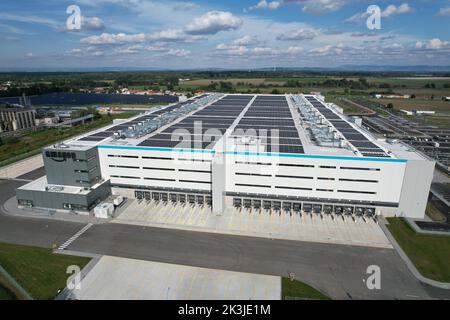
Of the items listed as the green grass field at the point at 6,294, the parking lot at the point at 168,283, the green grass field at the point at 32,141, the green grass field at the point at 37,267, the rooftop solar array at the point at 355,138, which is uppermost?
the rooftop solar array at the point at 355,138

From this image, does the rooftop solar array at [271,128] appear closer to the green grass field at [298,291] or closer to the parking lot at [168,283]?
the green grass field at [298,291]

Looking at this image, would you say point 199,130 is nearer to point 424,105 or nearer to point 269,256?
point 269,256

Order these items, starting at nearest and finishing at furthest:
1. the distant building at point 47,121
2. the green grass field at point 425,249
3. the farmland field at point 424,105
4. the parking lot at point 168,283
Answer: the parking lot at point 168,283
the green grass field at point 425,249
the distant building at point 47,121
the farmland field at point 424,105

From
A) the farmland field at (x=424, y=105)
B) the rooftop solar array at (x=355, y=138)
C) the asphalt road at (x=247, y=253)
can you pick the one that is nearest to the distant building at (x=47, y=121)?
the asphalt road at (x=247, y=253)

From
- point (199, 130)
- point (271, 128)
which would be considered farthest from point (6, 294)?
point (271, 128)

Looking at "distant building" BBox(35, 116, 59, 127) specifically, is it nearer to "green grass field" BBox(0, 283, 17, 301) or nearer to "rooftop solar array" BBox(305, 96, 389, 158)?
"green grass field" BBox(0, 283, 17, 301)

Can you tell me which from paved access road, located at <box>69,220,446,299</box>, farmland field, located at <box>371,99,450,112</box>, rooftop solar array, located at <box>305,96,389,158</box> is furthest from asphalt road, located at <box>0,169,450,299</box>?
farmland field, located at <box>371,99,450,112</box>
